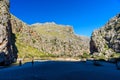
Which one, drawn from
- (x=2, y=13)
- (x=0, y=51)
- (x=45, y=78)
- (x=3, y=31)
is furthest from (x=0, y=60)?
(x=45, y=78)

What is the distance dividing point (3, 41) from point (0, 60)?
2678 centimetres

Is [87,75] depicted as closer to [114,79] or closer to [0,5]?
[114,79]

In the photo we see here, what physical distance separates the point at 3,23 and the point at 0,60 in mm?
38306

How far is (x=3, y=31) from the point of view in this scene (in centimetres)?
15888

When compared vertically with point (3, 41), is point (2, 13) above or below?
above

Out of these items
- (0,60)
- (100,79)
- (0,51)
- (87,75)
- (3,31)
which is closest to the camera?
(100,79)

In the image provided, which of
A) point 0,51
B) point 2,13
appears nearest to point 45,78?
point 0,51

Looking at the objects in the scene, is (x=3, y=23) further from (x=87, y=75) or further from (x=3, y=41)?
(x=87, y=75)

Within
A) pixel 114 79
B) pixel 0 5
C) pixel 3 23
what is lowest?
pixel 114 79

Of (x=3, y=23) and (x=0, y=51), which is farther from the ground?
(x=3, y=23)

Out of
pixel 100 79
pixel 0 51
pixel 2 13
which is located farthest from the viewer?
pixel 2 13

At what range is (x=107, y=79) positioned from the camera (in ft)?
91.1

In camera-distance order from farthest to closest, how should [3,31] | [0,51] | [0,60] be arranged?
[3,31]
[0,51]
[0,60]

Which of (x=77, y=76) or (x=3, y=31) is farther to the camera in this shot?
(x=3, y=31)
